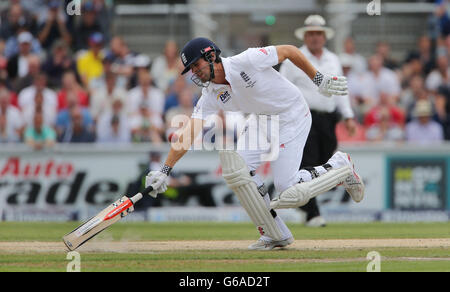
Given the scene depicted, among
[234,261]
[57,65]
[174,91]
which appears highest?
[57,65]

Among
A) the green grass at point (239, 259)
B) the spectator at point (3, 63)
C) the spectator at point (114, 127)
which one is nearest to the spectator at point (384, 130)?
the spectator at point (114, 127)

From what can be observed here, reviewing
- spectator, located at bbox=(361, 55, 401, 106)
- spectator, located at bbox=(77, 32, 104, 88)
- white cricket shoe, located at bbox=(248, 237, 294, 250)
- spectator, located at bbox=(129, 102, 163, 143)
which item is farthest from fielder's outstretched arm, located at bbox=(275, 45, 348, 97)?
spectator, located at bbox=(77, 32, 104, 88)

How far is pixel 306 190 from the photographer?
718cm

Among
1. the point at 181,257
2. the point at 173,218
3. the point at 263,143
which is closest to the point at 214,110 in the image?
the point at 263,143

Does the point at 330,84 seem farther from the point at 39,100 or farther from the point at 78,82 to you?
the point at 78,82

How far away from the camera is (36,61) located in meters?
15.3

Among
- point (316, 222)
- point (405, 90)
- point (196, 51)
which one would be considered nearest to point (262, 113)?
point (196, 51)

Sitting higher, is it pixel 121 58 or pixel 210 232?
pixel 121 58

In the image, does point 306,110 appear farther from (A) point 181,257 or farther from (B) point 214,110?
(A) point 181,257

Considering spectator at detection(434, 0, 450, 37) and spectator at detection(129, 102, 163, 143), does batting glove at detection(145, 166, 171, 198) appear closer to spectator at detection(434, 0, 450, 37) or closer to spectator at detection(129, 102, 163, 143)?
spectator at detection(129, 102, 163, 143)

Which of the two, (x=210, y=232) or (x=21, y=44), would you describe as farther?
(x=21, y=44)

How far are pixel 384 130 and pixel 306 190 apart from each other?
746 centimetres

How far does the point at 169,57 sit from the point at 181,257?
9.10 metres

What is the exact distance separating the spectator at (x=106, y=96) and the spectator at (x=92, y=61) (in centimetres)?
59
